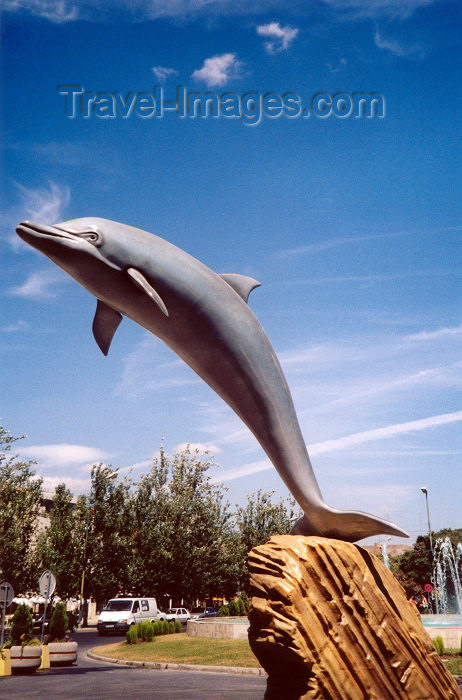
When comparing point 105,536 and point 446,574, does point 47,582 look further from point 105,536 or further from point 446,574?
point 446,574

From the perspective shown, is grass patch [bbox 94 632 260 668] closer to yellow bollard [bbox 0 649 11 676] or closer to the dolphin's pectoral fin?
yellow bollard [bbox 0 649 11 676]

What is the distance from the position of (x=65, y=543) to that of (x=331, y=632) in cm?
2704

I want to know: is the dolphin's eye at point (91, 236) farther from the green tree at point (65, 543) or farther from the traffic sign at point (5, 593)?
the green tree at point (65, 543)

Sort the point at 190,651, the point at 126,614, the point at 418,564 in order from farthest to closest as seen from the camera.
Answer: the point at 418,564
the point at 126,614
the point at 190,651

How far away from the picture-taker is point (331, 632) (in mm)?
6754

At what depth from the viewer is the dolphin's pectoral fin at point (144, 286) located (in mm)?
6855

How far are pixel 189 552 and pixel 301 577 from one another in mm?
26679

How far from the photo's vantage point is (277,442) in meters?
7.58

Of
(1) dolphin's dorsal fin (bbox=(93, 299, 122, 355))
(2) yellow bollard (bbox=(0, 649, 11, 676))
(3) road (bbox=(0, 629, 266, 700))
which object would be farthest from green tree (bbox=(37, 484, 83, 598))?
(1) dolphin's dorsal fin (bbox=(93, 299, 122, 355))

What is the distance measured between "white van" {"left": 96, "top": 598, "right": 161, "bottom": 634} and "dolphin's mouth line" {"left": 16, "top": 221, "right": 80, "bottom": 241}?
26.1 metres

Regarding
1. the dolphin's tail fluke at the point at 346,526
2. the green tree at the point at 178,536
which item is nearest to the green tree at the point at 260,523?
the green tree at the point at 178,536

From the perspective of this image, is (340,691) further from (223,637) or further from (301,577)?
(223,637)

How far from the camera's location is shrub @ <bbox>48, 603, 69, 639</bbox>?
18.0 metres

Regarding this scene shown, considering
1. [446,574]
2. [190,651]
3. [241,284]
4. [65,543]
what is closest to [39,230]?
[241,284]
